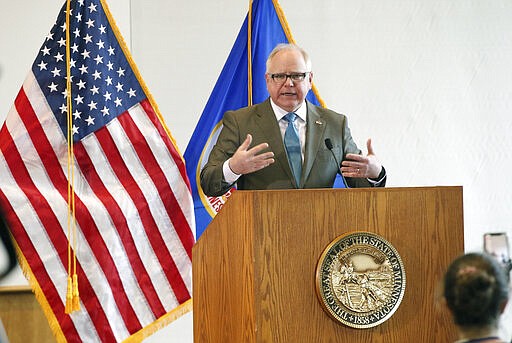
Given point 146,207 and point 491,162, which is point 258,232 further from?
point 491,162

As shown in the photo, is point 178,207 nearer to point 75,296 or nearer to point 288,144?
point 75,296

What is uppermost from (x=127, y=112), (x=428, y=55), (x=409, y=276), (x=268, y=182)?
(x=428, y=55)

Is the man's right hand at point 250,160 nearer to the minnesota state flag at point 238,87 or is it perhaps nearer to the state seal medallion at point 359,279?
the state seal medallion at point 359,279

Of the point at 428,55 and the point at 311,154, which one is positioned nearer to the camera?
the point at 311,154

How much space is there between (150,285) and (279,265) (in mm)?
1649

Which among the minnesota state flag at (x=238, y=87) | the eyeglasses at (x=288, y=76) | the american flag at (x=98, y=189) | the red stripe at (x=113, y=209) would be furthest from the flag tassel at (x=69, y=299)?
the eyeglasses at (x=288, y=76)

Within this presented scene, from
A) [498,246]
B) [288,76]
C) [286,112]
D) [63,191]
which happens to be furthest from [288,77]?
[498,246]

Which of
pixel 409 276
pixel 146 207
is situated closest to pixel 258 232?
pixel 409 276

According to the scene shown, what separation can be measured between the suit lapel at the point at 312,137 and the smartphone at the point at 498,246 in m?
1.08

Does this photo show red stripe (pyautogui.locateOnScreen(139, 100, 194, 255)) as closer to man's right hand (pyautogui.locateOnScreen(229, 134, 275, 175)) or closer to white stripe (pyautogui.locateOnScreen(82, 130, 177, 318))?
white stripe (pyautogui.locateOnScreen(82, 130, 177, 318))

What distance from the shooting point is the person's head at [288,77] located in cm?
323

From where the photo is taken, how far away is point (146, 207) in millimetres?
4031

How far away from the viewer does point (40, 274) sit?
3.88m

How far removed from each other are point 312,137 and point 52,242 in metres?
1.47
